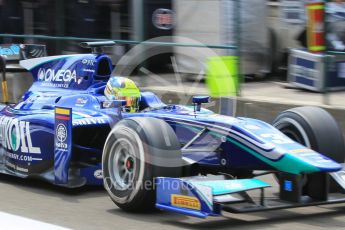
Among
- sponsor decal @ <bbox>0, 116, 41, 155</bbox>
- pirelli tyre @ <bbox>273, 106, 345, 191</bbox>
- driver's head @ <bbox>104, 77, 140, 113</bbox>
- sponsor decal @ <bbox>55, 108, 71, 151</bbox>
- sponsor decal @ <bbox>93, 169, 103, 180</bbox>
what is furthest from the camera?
Result: sponsor decal @ <bbox>0, 116, 41, 155</bbox>

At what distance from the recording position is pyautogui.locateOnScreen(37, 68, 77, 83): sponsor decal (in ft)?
27.0

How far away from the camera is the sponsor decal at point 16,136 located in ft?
25.1

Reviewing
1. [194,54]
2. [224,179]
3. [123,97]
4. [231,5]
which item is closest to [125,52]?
[194,54]

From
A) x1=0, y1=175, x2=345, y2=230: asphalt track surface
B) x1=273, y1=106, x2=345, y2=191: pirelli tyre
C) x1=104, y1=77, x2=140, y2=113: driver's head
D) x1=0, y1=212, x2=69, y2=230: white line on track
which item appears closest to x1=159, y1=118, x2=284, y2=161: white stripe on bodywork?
x1=0, y1=175, x2=345, y2=230: asphalt track surface

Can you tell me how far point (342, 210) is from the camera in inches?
257

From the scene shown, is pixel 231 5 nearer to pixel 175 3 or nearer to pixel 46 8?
pixel 175 3

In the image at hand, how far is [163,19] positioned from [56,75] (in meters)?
5.17

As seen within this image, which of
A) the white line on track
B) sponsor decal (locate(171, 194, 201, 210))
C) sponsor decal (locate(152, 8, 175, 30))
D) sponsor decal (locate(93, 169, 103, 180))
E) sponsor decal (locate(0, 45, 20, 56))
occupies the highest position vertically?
sponsor decal (locate(152, 8, 175, 30))

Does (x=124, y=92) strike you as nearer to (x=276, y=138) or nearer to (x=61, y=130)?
(x=61, y=130)

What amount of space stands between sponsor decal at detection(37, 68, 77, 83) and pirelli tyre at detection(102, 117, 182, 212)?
73.1 inches

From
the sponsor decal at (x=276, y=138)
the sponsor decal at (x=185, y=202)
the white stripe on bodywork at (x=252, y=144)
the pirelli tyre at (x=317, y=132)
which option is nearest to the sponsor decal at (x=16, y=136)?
the white stripe on bodywork at (x=252, y=144)

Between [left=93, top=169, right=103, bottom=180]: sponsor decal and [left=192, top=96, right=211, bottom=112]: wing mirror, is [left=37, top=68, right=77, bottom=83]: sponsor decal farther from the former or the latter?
[left=192, top=96, right=211, bottom=112]: wing mirror

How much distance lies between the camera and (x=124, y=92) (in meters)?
7.55

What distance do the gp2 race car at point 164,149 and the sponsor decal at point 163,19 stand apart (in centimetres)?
497
